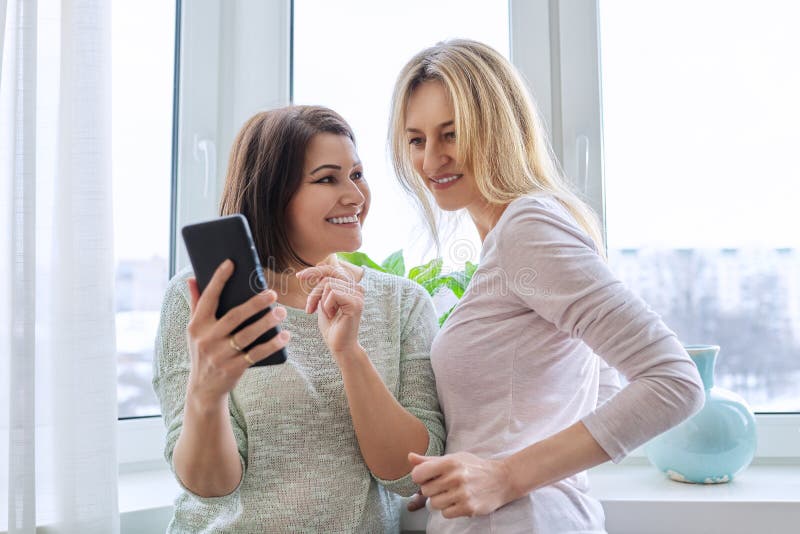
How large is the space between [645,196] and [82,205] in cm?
121

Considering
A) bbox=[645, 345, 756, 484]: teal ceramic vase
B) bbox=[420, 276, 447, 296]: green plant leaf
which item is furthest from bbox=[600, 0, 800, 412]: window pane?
bbox=[420, 276, 447, 296]: green plant leaf

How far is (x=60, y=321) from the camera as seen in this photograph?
1.20 metres

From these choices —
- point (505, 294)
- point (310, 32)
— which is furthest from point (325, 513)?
point (310, 32)

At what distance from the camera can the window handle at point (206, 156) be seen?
5.52 ft

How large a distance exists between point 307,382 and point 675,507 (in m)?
0.69

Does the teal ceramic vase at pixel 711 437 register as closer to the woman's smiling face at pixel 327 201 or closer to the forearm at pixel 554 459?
the forearm at pixel 554 459

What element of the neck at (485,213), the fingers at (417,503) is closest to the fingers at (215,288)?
the neck at (485,213)

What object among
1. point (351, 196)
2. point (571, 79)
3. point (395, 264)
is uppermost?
point (571, 79)

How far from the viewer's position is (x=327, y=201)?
1.21m

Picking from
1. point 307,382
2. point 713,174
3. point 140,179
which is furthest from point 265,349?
point 713,174

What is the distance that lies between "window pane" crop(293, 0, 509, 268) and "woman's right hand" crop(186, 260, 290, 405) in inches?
33.0

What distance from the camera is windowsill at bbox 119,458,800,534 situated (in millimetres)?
1249

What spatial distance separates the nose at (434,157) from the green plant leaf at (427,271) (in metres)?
0.35

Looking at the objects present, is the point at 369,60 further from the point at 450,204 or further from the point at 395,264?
the point at 450,204
